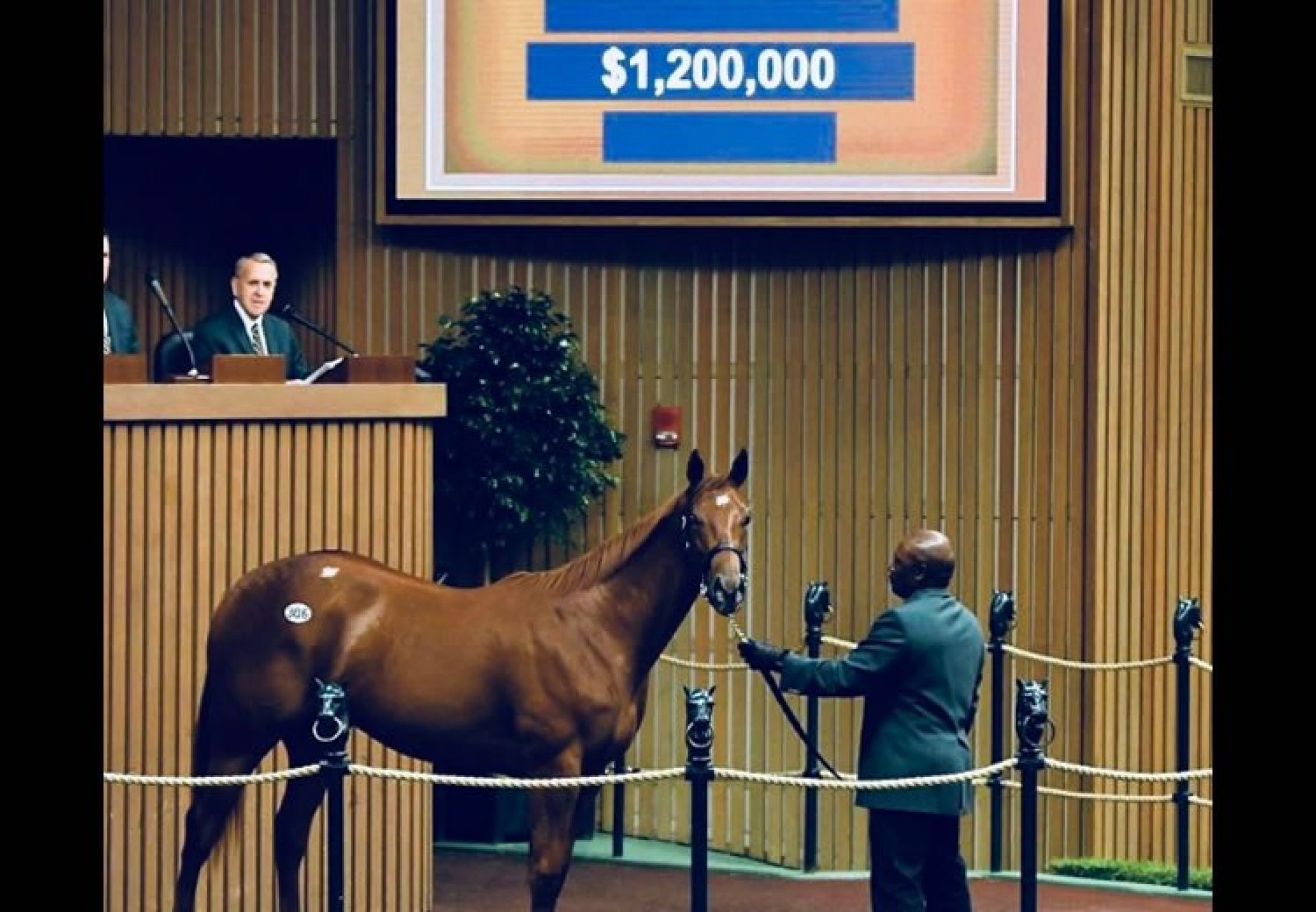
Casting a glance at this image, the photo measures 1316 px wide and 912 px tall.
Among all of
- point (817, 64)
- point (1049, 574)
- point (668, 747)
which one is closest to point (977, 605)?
point (1049, 574)

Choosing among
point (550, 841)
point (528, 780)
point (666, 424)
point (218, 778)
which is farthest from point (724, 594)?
point (666, 424)

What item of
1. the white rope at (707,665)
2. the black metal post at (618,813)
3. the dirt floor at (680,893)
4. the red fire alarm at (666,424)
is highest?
the red fire alarm at (666,424)

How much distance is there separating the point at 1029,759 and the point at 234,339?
13.1 feet

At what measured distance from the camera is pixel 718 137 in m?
12.0

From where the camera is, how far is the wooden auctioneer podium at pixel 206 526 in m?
9.78

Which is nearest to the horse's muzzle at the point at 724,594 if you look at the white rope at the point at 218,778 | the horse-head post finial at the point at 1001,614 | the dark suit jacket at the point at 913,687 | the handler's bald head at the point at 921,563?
the dark suit jacket at the point at 913,687

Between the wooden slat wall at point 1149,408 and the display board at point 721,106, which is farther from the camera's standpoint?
the wooden slat wall at point 1149,408

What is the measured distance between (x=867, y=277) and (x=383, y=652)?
12.2 ft

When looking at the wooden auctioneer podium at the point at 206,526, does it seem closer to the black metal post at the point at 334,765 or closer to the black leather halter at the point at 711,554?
the black metal post at the point at 334,765

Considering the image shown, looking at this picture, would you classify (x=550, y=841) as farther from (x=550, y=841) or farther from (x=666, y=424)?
(x=666, y=424)

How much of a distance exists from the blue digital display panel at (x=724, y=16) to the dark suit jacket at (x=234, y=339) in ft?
6.47

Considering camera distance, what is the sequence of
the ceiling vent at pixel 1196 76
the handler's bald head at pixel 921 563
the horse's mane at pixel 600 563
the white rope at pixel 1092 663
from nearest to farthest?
1. the handler's bald head at pixel 921 563
2. the horse's mane at pixel 600 563
3. the white rope at pixel 1092 663
4. the ceiling vent at pixel 1196 76

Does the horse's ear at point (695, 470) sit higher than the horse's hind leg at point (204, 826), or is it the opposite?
the horse's ear at point (695, 470)

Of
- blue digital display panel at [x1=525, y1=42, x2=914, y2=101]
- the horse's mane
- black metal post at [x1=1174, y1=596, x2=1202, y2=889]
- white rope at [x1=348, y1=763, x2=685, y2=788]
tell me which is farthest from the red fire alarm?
white rope at [x1=348, y1=763, x2=685, y2=788]
